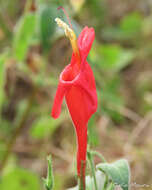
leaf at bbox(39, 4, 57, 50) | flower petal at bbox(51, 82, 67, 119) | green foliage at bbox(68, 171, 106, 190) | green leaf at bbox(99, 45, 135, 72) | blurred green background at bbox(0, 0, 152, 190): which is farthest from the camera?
green leaf at bbox(99, 45, 135, 72)

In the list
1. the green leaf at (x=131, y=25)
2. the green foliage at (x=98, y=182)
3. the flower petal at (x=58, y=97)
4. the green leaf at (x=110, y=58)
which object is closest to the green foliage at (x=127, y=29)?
the green leaf at (x=131, y=25)

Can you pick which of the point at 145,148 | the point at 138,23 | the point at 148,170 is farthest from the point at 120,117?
the point at 138,23

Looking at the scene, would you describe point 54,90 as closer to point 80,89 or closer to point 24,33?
point 24,33

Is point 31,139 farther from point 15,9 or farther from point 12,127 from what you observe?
point 15,9

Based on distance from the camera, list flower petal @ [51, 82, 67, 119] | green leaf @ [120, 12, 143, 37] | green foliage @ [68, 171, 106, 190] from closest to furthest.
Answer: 1. flower petal @ [51, 82, 67, 119]
2. green foliage @ [68, 171, 106, 190]
3. green leaf @ [120, 12, 143, 37]

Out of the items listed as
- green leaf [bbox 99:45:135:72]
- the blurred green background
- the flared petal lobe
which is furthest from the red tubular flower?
green leaf [bbox 99:45:135:72]

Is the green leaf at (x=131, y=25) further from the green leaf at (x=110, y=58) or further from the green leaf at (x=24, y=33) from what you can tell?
the green leaf at (x=24, y=33)

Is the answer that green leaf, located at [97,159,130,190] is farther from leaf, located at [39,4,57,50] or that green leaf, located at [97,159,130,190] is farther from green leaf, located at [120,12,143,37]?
green leaf, located at [120,12,143,37]

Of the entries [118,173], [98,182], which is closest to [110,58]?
[98,182]
